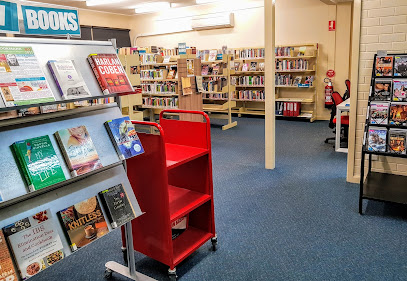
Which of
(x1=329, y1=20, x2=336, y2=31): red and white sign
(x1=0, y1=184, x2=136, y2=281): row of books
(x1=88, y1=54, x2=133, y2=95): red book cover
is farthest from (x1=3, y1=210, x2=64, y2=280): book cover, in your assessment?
(x1=329, y1=20, x2=336, y2=31): red and white sign

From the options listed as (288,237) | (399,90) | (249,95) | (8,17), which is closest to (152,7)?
(249,95)

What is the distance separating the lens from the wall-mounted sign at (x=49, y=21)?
171cm

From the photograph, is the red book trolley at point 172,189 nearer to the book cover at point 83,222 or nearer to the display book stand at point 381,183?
the book cover at point 83,222

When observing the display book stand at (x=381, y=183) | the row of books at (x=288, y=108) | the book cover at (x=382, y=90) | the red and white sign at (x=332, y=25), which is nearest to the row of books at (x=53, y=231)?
the display book stand at (x=381, y=183)

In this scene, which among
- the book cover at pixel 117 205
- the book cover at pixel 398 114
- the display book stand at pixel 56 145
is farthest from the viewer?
the book cover at pixel 398 114

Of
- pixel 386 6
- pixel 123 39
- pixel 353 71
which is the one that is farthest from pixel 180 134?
pixel 123 39

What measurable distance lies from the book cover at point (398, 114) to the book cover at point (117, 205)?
106 inches

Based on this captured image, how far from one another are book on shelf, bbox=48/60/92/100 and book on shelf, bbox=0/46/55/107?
2.4 inches

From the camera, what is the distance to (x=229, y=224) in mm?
3182

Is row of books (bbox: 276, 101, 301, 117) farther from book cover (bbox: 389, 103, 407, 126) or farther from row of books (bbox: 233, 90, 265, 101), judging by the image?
book cover (bbox: 389, 103, 407, 126)

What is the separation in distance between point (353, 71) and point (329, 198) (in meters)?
1.45

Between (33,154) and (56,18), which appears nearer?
(33,154)

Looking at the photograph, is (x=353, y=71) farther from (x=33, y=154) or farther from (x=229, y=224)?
(x=33, y=154)

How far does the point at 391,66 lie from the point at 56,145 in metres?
3.27
